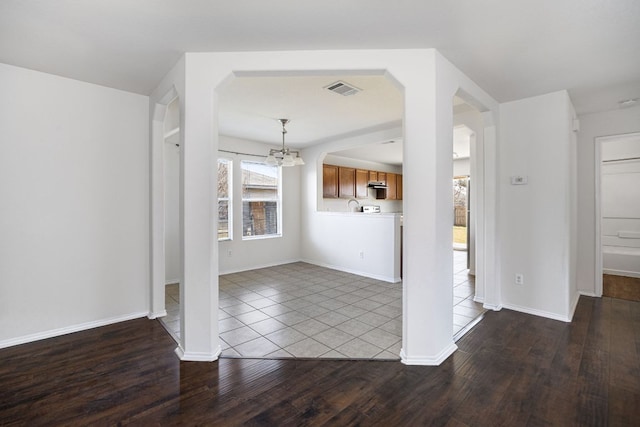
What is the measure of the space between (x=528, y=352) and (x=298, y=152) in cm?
512

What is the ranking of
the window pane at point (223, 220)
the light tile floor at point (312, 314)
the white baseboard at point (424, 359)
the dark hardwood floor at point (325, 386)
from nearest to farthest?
the dark hardwood floor at point (325, 386), the white baseboard at point (424, 359), the light tile floor at point (312, 314), the window pane at point (223, 220)

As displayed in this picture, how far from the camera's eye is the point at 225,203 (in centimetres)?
543

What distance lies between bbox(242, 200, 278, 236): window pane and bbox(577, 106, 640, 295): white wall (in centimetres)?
500

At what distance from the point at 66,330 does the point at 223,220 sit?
2.83 m

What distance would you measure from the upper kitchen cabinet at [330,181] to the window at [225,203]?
2025 millimetres

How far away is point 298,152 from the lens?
6371mm

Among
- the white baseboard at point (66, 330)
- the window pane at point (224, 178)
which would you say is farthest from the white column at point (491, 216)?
the window pane at point (224, 178)

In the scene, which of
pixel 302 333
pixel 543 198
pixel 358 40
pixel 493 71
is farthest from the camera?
pixel 543 198

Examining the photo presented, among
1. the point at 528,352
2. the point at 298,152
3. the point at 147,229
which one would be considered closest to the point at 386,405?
the point at 528,352

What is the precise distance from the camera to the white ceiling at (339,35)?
6.06 feet

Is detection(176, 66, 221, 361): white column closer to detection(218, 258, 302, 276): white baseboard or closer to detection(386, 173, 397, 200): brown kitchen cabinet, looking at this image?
detection(218, 258, 302, 276): white baseboard

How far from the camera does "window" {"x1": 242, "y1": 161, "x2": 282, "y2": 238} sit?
18.8 feet

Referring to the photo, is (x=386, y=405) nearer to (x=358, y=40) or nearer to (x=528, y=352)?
(x=528, y=352)

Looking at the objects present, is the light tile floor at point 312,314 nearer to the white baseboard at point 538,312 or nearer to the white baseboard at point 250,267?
the white baseboard at point 250,267
